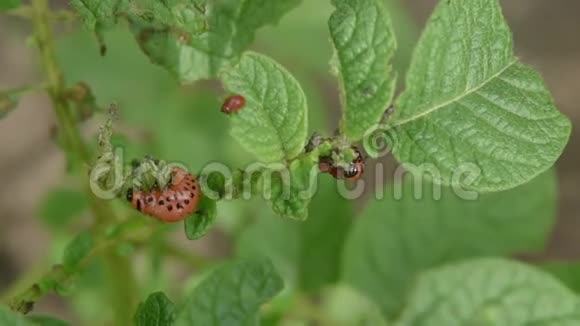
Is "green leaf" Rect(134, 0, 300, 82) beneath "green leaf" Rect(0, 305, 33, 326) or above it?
above

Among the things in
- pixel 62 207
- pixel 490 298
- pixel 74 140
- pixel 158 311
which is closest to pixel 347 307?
pixel 490 298

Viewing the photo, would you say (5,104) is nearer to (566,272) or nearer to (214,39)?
(214,39)

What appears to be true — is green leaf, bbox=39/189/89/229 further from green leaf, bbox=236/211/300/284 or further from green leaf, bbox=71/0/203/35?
green leaf, bbox=71/0/203/35

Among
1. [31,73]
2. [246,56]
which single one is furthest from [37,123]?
[246,56]

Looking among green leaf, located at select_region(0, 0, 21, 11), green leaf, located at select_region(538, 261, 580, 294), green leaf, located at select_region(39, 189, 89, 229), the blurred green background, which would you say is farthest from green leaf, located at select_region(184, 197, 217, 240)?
green leaf, located at select_region(39, 189, 89, 229)

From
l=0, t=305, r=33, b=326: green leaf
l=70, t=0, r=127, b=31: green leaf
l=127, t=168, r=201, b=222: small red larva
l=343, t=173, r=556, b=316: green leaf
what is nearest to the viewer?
l=0, t=305, r=33, b=326: green leaf

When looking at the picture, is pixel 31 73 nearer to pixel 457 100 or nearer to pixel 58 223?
pixel 58 223

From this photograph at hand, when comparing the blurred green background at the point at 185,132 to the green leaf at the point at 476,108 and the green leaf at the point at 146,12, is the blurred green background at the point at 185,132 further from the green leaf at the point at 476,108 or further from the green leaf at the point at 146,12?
the green leaf at the point at 476,108
